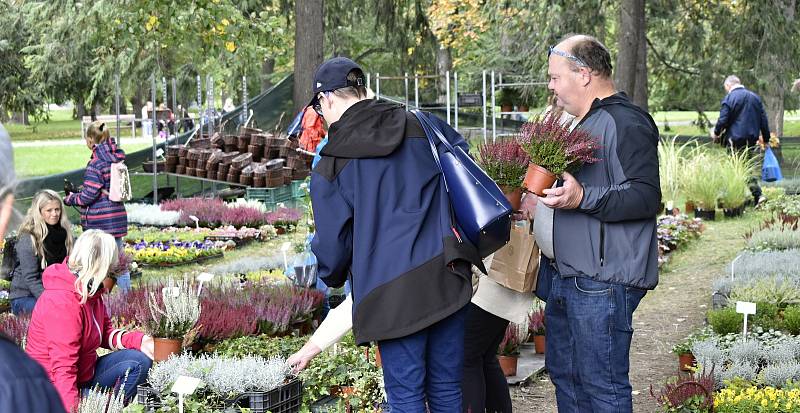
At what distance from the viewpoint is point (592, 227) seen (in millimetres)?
3945

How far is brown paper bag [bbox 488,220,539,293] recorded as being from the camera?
429cm

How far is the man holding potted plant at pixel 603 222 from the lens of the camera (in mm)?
3854

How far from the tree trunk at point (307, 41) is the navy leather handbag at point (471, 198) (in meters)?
12.0

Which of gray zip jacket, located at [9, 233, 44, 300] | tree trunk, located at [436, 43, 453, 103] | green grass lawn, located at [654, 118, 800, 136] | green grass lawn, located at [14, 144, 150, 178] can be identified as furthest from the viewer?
green grass lawn, located at [654, 118, 800, 136]

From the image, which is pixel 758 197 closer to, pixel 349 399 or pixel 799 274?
pixel 799 274

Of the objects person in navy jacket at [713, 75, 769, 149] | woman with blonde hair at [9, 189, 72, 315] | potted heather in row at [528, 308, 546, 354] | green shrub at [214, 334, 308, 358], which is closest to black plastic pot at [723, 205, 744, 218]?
person in navy jacket at [713, 75, 769, 149]

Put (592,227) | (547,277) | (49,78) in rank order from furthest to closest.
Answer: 1. (49,78)
2. (547,277)
3. (592,227)

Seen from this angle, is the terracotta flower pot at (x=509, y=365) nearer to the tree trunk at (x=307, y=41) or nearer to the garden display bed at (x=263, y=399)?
the garden display bed at (x=263, y=399)

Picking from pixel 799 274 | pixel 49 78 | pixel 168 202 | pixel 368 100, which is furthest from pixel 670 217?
pixel 49 78

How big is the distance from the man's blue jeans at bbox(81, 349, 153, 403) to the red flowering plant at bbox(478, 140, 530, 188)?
2013mm

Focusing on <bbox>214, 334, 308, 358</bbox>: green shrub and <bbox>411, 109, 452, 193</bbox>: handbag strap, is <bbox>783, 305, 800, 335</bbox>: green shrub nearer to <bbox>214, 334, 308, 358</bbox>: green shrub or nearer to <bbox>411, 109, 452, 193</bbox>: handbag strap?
<bbox>214, 334, 308, 358</bbox>: green shrub

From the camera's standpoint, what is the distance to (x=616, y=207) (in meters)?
3.82

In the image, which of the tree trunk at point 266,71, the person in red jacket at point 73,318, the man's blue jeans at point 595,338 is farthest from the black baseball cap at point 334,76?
the tree trunk at point 266,71

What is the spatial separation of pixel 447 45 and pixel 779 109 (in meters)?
8.85
